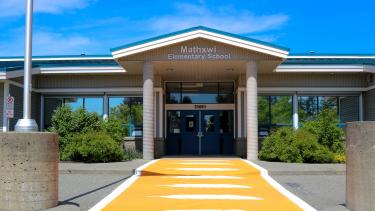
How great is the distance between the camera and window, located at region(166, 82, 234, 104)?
83.6 ft

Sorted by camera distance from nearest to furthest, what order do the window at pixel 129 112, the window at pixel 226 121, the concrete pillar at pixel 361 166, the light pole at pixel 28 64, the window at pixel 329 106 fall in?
the concrete pillar at pixel 361 166 < the light pole at pixel 28 64 < the window at pixel 329 106 < the window at pixel 129 112 < the window at pixel 226 121

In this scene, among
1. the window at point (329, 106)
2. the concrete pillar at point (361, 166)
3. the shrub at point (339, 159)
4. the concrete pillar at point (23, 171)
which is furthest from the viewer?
the window at point (329, 106)

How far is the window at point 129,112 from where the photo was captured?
2439 centimetres

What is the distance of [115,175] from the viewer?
49.7 feet

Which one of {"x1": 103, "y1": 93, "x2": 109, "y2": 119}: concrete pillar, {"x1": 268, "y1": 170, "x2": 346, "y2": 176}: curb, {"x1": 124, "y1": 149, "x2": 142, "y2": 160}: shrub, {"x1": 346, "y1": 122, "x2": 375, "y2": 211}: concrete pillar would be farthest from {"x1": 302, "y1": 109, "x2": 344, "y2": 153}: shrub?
{"x1": 346, "y1": 122, "x2": 375, "y2": 211}: concrete pillar

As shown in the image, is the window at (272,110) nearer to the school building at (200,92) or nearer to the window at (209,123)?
the school building at (200,92)

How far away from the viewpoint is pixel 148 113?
19.9 metres

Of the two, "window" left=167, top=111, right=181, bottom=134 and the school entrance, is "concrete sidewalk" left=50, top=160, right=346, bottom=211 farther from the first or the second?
"window" left=167, top=111, right=181, bottom=134

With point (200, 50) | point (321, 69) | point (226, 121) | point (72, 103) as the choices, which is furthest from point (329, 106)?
point (72, 103)

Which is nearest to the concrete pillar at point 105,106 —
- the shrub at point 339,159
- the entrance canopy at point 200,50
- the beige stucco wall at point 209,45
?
the entrance canopy at point 200,50

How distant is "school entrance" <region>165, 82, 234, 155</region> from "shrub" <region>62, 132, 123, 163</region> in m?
6.25

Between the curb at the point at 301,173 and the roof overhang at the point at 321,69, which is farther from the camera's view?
the roof overhang at the point at 321,69

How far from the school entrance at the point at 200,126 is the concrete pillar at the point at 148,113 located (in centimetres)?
528

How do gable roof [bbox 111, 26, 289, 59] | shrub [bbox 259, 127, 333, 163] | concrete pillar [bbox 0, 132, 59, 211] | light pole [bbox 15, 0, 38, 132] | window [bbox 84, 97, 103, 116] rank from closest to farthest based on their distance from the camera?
concrete pillar [bbox 0, 132, 59, 211], light pole [bbox 15, 0, 38, 132], shrub [bbox 259, 127, 333, 163], gable roof [bbox 111, 26, 289, 59], window [bbox 84, 97, 103, 116]
